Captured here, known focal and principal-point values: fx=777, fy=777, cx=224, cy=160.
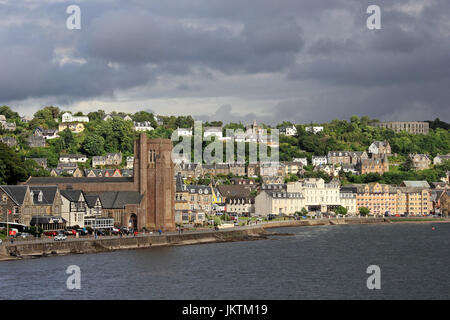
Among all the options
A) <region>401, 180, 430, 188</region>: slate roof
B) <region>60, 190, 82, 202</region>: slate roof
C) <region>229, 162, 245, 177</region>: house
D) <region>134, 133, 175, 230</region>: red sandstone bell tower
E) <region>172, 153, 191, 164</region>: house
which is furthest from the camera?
<region>172, 153, 191, 164</region>: house

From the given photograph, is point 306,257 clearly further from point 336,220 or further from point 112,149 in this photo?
point 112,149

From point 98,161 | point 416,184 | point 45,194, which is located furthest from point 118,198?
point 416,184

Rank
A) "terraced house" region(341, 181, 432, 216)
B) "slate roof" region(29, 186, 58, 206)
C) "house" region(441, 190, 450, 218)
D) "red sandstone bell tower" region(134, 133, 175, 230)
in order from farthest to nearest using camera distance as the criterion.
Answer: "house" region(441, 190, 450, 218) < "terraced house" region(341, 181, 432, 216) < "red sandstone bell tower" region(134, 133, 175, 230) < "slate roof" region(29, 186, 58, 206)

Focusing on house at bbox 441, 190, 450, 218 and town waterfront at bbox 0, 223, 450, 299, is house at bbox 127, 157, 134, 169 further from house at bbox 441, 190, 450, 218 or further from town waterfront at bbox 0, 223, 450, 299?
town waterfront at bbox 0, 223, 450, 299

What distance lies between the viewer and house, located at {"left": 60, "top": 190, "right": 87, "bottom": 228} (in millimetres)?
87688

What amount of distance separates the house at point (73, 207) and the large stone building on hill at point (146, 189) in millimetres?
4448

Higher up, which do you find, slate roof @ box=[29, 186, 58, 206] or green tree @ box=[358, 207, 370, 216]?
slate roof @ box=[29, 186, 58, 206]

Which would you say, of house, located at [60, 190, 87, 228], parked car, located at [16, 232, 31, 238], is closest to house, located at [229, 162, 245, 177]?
house, located at [60, 190, 87, 228]

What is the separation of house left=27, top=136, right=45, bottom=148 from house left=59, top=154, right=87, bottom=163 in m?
14.1

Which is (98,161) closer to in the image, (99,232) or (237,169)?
(237,169)

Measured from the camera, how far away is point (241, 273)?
222ft

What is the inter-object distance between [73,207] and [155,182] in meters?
10.9

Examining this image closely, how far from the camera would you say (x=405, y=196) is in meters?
177

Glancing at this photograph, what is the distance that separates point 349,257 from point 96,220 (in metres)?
29.5
